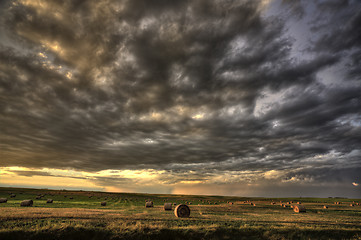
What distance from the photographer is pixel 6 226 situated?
57.7 ft

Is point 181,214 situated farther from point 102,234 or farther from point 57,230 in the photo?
point 57,230

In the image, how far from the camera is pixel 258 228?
20297 millimetres

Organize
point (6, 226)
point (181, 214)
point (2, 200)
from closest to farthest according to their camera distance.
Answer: point (6, 226), point (181, 214), point (2, 200)

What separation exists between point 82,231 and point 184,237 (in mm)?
8973

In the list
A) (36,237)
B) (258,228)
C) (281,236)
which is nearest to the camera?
(36,237)

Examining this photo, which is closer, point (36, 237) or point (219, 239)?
point (36, 237)

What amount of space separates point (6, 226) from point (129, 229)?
10.5 metres

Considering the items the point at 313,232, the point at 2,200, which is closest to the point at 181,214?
the point at 313,232

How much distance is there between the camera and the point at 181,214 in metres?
29.4

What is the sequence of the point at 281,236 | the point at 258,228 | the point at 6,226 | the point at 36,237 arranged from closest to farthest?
the point at 36,237 < the point at 6,226 < the point at 281,236 < the point at 258,228

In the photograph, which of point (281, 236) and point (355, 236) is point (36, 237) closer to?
point (281, 236)

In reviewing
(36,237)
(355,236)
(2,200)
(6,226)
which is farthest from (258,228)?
(2,200)

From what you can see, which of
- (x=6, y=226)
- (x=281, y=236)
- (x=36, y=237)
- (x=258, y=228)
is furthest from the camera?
(x=258, y=228)

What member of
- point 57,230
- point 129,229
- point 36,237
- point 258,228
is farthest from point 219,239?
point 36,237
